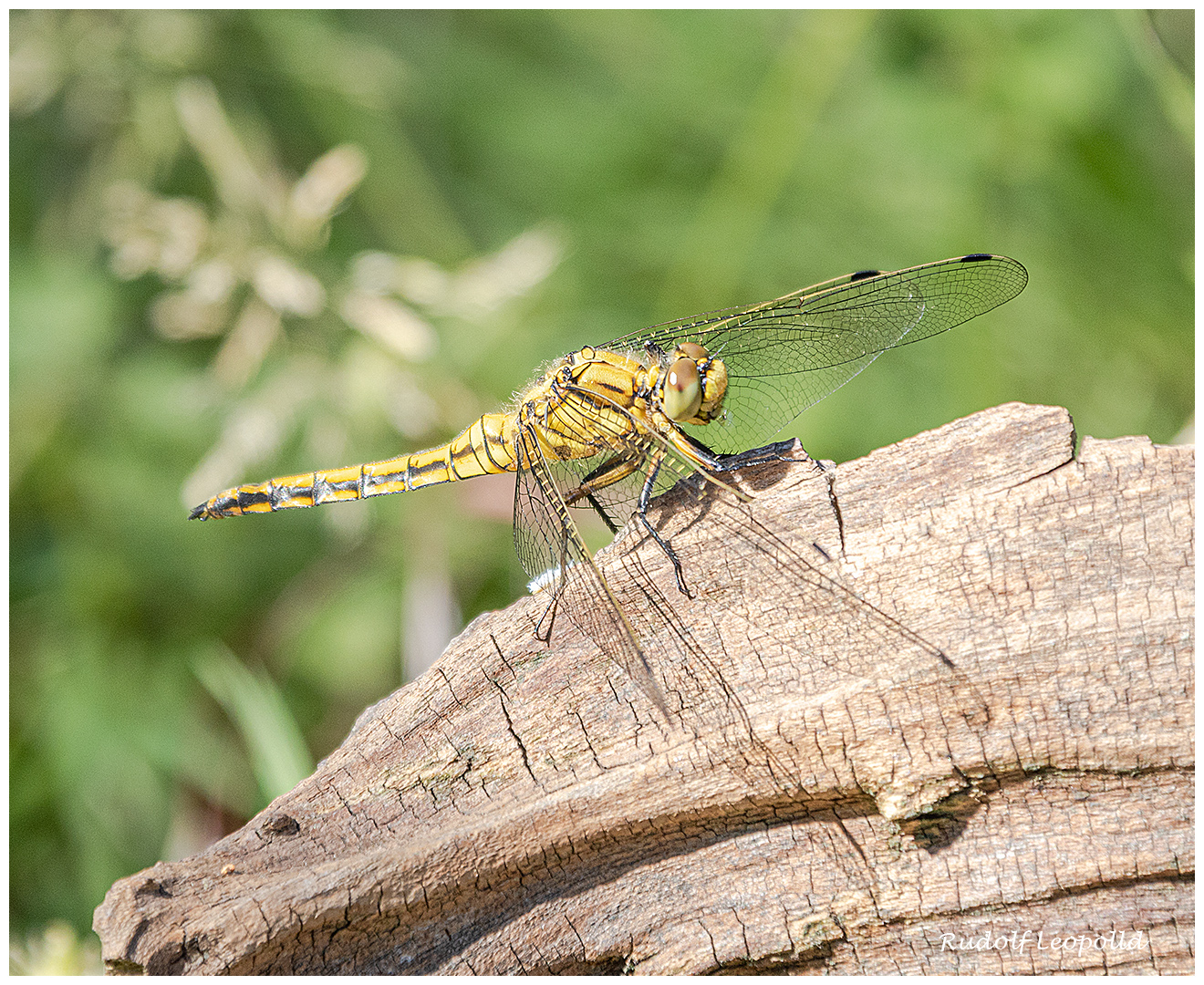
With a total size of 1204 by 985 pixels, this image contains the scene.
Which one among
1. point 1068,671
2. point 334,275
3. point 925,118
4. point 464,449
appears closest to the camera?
point 1068,671

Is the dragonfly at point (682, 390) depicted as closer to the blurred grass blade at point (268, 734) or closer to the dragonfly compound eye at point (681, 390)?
the dragonfly compound eye at point (681, 390)

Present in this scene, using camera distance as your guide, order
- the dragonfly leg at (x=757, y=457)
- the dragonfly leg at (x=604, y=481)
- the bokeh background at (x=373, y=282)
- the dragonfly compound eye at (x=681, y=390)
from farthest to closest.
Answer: the bokeh background at (x=373, y=282) → the dragonfly leg at (x=604, y=481) → the dragonfly compound eye at (x=681, y=390) → the dragonfly leg at (x=757, y=457)

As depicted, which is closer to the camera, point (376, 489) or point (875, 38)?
point (376, 489)

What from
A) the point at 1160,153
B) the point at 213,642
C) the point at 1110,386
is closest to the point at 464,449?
the point at 213,642

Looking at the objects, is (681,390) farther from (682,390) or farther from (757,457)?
(757,457)

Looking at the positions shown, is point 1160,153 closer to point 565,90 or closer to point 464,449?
point 565,90

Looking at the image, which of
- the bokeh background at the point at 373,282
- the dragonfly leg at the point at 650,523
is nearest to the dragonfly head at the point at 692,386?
the dragonfly leg at the point at 650,523

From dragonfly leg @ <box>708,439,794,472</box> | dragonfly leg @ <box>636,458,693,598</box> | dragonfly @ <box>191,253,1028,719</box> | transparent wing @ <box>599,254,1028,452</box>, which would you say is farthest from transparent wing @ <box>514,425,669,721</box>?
transparent wing @ <box>599,254,1028,452</box>
